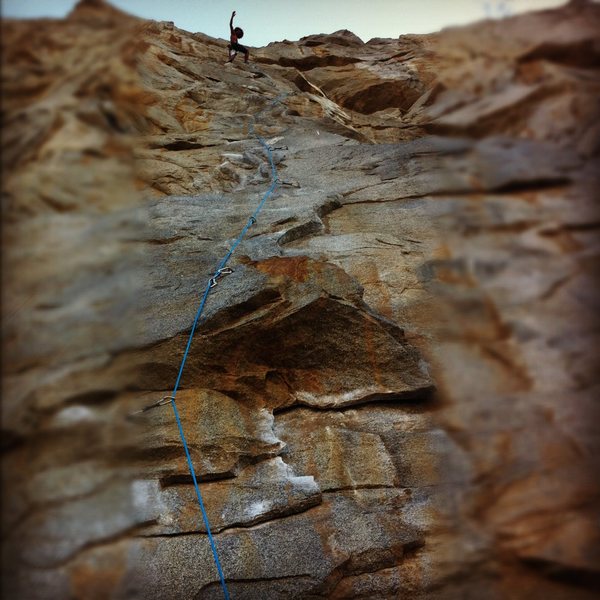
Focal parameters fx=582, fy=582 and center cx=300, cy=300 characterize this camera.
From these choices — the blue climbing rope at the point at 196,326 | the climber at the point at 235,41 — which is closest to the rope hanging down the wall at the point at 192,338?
the blue climbing rope at the point at 196,326

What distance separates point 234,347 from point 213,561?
8.07 ft

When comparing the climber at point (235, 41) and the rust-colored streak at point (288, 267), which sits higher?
the climber at point (235, 41)

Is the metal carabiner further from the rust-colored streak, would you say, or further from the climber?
the climber

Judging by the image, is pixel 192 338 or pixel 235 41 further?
pixel 235 41

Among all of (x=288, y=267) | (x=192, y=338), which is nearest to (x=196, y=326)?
(x=192, y=338)

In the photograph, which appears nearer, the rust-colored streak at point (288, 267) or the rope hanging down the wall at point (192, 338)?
the rope hanging down the wall at point (192, 338)

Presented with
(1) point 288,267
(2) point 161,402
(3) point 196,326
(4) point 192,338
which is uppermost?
(1) point 288,267

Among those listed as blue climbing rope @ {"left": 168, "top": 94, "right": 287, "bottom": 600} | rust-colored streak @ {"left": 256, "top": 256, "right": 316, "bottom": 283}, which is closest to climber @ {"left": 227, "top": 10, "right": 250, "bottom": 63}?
blue climbing rope @ {"left": 168, "top": 94, "right": 287, "bottom": 600}

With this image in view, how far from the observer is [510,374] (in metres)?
2.35

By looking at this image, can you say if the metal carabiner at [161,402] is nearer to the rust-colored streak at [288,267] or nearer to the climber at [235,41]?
the rust-colored streak at [288,267]

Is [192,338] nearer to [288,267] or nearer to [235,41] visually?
[288,267]

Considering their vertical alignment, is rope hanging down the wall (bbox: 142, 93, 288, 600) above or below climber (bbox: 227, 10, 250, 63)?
below

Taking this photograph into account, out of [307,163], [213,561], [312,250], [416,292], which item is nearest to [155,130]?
[307,163]

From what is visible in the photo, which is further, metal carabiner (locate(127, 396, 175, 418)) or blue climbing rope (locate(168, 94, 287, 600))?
metal carabiner (locate(127, 396, 175, 418))
